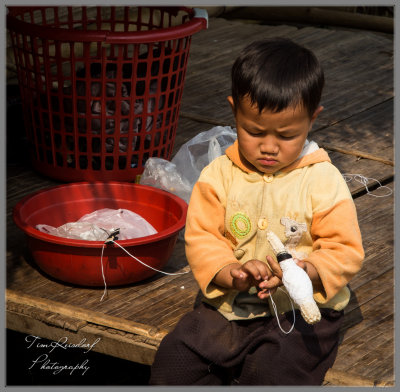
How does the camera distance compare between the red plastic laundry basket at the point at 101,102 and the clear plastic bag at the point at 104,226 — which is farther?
the red plastic laundry basket at the point at 101,102

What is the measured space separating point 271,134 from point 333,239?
35cm

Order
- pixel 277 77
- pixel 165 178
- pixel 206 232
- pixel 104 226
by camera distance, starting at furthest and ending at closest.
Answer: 1. pixel 165 178
2. pixel 104 226
3. pixel 206 232
4. pixel 277 77

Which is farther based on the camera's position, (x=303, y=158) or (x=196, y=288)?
(x=196, y=288)

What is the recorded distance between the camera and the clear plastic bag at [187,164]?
3.04 meters

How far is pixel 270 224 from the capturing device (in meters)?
2.09

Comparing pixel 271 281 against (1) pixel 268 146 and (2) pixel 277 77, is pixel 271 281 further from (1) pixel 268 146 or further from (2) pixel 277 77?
(2) pixel 277 77

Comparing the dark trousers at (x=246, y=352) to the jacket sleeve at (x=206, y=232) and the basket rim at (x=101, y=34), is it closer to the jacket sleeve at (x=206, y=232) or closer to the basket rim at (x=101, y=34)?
the jacket sleeve at (x=206, y=232)

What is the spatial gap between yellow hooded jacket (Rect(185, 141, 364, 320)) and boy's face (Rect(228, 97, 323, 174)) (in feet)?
0.28

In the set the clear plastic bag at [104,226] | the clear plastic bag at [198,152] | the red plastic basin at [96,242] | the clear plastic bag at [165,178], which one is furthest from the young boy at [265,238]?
the clear plastic bag at [198,152]

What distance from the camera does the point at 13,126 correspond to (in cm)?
371

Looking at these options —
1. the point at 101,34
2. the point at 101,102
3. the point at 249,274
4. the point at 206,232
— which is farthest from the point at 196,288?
the point at 101,34

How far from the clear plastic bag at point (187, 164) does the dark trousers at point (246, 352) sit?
983 millimetres

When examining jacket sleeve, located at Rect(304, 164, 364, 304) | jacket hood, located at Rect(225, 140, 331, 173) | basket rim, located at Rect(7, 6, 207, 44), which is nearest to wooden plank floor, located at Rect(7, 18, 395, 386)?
jacket sleeve, located at Rect(304, 164, 364, 304)

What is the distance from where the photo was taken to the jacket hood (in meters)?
2.09
